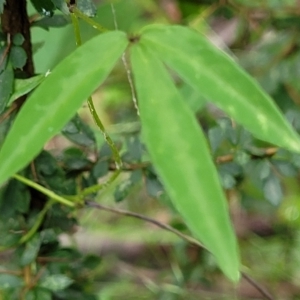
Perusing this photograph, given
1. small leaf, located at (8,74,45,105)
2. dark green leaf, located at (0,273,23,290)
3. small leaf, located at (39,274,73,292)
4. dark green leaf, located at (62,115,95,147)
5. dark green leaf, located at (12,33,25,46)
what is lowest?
small leaf, located at (39,274,73,292)

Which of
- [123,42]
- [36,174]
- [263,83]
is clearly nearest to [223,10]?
[263,83]

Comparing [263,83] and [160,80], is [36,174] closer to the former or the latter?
[160,80]

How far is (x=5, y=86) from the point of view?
404 millimetres

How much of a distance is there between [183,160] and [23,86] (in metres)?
0.18

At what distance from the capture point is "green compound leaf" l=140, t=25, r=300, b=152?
0.90ft

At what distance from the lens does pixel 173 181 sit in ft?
0.84

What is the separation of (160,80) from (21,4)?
189mm

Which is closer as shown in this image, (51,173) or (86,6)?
(86,6)

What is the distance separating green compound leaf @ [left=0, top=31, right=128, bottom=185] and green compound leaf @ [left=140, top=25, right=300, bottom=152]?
31 mm

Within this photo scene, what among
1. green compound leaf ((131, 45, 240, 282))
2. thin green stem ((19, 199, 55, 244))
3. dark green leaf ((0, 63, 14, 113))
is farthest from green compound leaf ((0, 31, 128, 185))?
thin green stem ((19, 199, 55, 244))

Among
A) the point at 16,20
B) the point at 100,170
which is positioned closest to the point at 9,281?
the point at 100,170

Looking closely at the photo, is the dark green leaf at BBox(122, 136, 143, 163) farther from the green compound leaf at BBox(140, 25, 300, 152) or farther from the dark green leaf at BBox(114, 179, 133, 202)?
the green compound leaf at BBox(140, 25, 300, 152)

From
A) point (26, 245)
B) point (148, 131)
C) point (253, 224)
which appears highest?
point (148, 131)

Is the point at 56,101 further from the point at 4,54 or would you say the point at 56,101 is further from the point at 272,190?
the point at 272,190
